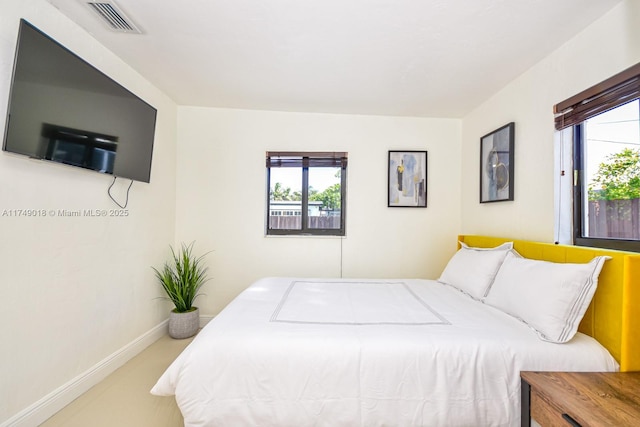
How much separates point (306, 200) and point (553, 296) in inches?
95.1

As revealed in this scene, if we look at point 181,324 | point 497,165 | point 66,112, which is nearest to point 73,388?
point 181,324

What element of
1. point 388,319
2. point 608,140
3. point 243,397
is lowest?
point 243,397

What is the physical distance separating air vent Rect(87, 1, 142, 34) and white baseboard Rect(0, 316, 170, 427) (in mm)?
2395

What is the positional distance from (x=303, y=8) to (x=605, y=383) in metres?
2.46

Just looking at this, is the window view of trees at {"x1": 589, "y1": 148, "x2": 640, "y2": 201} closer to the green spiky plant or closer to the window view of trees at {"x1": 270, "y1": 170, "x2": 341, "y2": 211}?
the window view of trees at {"x1": 270, "y1": 170, "x2": 341, "y2": 211}

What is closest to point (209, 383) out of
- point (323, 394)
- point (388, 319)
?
point (323, 394)

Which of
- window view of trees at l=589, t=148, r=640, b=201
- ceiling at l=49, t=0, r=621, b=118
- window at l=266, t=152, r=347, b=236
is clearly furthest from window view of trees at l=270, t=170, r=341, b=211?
window view of trees at l=589, t=148, r=640, b=201

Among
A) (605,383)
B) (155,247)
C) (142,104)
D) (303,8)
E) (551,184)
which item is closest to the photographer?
(605,383)

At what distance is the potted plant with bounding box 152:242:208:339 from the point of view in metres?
2.75

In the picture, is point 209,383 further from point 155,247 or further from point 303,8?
point 303,8

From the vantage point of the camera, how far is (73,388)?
182 centimetres

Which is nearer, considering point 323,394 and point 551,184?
point 323,394

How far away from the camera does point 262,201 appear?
3180 millimetres

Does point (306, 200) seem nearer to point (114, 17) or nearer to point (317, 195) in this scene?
point (317, 195)
